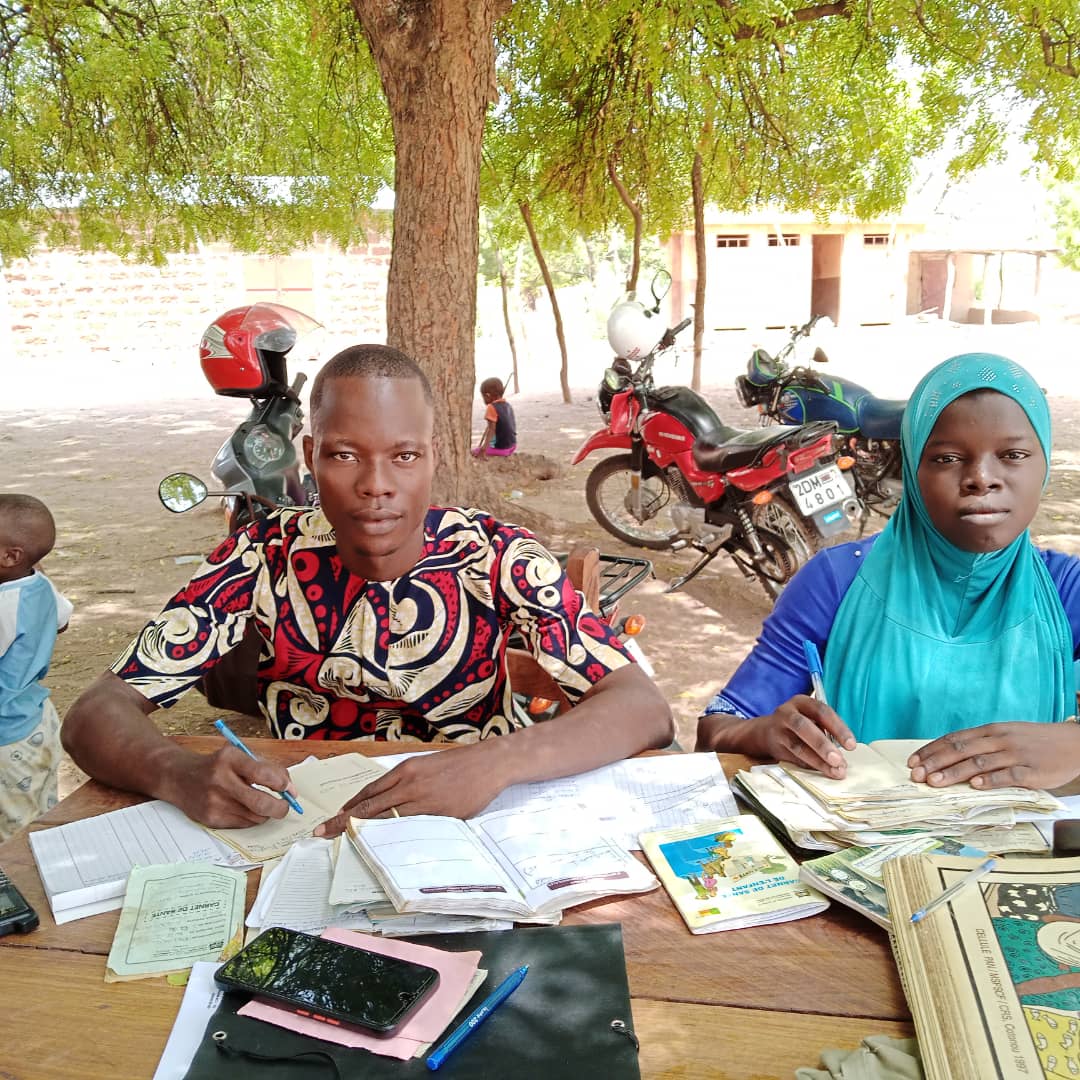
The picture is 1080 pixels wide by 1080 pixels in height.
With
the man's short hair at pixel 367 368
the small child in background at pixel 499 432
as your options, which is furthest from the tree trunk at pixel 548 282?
the man's short hair at pixel 367 368

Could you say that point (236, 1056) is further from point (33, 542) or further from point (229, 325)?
point (229, 325)

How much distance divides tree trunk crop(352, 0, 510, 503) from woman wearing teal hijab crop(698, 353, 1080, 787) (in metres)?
3.12

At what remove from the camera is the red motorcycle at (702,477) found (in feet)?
15.3

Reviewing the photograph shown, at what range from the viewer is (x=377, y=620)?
184 centimetres

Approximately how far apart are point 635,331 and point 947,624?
4.36 m

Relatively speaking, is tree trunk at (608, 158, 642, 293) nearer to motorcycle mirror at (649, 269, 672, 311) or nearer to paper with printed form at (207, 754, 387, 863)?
motorcycle mirror at (649, 269, 672, 311)

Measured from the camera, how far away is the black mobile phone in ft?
3.25

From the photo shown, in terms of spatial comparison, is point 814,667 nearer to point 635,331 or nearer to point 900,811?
point 900,811

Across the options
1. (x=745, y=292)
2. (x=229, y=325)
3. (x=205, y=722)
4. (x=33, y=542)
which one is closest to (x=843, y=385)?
(x=229, y=325)

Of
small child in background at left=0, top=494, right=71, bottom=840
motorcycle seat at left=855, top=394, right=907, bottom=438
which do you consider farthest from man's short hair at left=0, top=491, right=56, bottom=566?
motorcycle seat at left=855, top=394, right=907, bottom=438

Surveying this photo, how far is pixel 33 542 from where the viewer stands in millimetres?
2633

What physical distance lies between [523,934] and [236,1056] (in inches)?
13.2

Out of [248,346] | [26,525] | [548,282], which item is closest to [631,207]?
[548,282]

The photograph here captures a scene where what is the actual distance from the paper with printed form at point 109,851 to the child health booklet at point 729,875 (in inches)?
22.6
